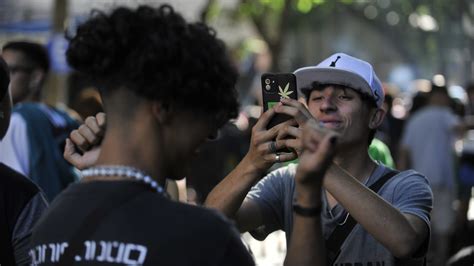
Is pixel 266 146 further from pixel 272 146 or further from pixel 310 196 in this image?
pixel 310 196

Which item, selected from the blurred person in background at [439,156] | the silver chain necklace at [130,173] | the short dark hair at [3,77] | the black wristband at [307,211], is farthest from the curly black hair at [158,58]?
the blurred person in background at [439,156]

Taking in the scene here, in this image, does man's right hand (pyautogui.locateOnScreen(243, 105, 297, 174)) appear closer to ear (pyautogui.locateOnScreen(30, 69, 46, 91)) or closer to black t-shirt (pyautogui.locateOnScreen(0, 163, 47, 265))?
Result: black t-shirt (pyautogui.locateOnScreen(0, 163, 47, 265))

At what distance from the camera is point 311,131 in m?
2.86

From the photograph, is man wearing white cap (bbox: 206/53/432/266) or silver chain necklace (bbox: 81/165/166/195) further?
man wearing white cap (bbox: 206/53/432/266)

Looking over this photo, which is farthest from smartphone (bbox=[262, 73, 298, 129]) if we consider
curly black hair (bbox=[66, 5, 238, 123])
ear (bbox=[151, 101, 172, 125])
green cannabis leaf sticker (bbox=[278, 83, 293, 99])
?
ear (bbox=[151, 101, 172, 125])

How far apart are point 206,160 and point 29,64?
208 inches

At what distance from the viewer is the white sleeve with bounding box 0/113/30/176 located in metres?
6.41

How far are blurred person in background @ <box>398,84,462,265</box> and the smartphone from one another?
716 cm

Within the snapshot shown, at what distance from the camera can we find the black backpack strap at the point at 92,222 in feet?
8.93

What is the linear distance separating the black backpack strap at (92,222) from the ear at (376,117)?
Result: 5.93 feet

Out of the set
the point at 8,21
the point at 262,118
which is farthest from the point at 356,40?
the point at 262,118

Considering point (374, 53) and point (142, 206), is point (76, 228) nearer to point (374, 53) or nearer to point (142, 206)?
point (142, 206)

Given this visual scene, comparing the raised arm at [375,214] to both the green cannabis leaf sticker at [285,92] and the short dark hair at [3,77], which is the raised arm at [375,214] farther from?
the short dark hair at [3,77]

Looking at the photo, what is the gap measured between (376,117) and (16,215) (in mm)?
1535
